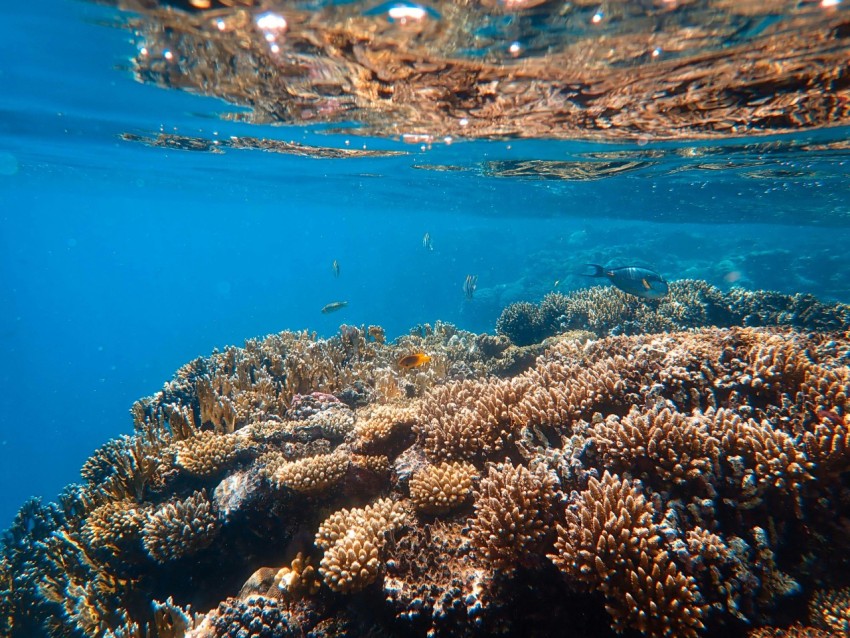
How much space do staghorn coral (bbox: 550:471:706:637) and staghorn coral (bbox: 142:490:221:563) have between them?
14.1 feet

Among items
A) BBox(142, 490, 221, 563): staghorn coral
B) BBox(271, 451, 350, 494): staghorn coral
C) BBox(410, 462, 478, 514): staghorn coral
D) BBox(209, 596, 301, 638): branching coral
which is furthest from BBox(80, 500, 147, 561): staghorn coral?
BBox(410, 462, 478, 514): staghorn coral

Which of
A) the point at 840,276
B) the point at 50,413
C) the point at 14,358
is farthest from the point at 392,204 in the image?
the point at 14,358

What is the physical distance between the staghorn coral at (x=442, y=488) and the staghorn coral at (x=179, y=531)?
2766 mm

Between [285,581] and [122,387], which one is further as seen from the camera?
[122,387]

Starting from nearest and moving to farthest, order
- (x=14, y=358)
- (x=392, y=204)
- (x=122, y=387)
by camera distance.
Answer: (x=392, y=204) < (x=122, y=387) < (x=14, y=358)

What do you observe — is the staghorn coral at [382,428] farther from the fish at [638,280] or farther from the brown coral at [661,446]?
the fish at [638,280]

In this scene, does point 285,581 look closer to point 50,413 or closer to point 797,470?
point 797,470

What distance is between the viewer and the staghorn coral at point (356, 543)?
3809 mm

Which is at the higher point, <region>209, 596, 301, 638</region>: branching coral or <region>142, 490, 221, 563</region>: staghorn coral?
<region>142, 490, 221, 563</region>: staghorn coral

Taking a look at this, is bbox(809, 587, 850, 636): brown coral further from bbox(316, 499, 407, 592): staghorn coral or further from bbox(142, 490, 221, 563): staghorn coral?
bbox(142, 490, 221, 563): staghorn coral

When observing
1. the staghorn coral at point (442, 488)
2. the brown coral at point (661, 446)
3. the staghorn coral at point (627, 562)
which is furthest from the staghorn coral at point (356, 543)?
the brown coral at point (661, 446)

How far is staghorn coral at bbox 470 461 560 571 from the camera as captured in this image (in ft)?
11.2

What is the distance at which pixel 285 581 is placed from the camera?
14.0ft

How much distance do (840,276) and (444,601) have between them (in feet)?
107
